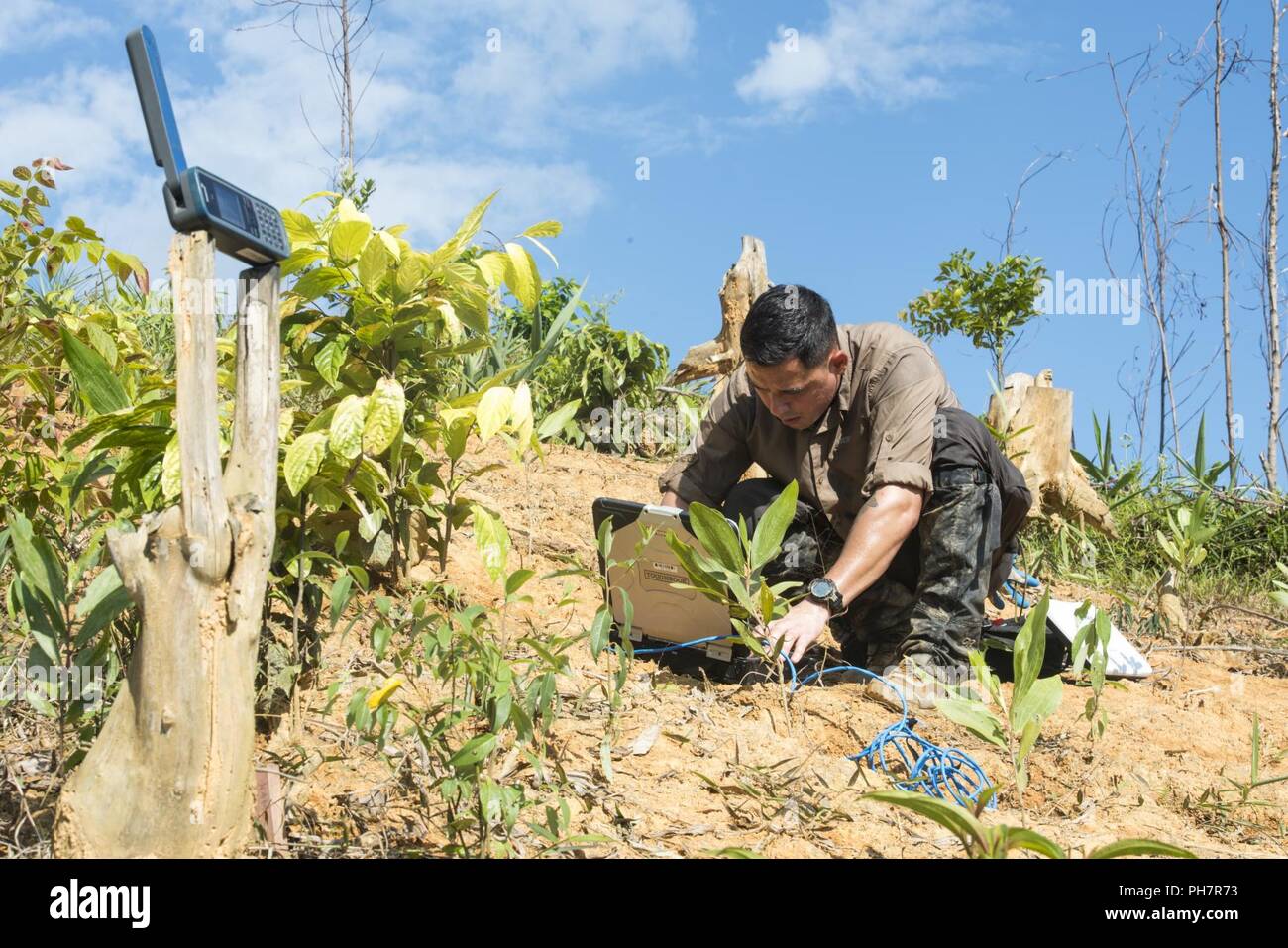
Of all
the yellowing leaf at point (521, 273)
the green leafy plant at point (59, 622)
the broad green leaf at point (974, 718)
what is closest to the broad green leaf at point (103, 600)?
the green leafy plant at point (59, 622)

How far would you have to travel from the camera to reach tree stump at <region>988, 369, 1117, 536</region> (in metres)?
5.44

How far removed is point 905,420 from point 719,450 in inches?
27.0

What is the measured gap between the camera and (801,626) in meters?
2.68

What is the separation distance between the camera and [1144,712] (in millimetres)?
3051

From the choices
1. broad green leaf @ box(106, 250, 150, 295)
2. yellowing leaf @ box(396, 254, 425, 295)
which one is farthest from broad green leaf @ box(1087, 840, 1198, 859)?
broad green leaf @ box(106, 250, 150, 295)

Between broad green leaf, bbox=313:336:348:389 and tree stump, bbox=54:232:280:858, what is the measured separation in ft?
2.50

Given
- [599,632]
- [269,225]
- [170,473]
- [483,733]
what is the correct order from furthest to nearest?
[599,632]
[483,733]
[170,473]
[269,225]

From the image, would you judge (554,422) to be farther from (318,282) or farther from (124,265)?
(124,265)

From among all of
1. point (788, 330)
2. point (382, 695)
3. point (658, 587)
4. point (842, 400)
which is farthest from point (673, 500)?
point (382, 695)

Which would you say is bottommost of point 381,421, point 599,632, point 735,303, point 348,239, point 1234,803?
point 1234,803
